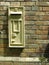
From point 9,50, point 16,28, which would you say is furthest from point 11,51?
point 16,28

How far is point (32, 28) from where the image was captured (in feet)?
16.0

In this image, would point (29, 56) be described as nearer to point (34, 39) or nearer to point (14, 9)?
point (34, 39)

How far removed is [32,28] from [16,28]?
0.36m

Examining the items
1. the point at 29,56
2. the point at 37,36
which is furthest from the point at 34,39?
the point at 29,56

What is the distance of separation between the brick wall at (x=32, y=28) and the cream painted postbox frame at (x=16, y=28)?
0.11m

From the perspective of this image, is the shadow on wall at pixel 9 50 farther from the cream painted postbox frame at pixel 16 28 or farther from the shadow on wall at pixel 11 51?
the cream painted postbox frame at pixel 16 28

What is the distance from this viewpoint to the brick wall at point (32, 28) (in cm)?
485

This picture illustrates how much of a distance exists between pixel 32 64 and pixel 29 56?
0.19 metres

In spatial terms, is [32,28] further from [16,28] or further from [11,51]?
[11,51]

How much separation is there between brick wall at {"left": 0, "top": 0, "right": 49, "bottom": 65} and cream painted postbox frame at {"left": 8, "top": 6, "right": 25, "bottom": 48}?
0.35 ft

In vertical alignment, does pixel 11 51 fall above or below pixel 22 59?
above

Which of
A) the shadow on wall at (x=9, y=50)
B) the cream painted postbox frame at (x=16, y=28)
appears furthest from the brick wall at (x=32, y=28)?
the cream painted postbox frame at (x=16, y=28)

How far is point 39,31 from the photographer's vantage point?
4.87 meters

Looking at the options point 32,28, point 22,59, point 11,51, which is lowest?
point 22,59
